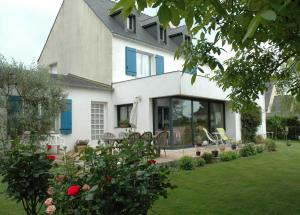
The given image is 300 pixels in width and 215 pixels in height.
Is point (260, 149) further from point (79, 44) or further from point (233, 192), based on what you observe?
point (79, 44)

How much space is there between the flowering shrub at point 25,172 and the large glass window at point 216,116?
1403cm

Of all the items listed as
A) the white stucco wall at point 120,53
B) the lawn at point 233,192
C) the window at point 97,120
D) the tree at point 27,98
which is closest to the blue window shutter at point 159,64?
the white stucco wall at point 120,53

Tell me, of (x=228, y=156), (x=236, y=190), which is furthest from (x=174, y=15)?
(x=228, y=156)

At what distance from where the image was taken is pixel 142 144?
326cm

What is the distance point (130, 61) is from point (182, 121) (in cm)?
435

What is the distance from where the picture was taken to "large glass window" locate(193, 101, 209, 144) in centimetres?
1580

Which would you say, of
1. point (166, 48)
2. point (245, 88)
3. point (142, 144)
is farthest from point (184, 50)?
point (166, 48)

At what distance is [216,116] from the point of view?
58.3ft

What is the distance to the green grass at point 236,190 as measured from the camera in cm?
547

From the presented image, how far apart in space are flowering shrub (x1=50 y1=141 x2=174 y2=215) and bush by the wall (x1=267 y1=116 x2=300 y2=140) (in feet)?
76.4

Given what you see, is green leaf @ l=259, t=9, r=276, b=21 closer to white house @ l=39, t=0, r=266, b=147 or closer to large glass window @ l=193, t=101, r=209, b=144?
white house @ l=39, t=0, r=266, b=147

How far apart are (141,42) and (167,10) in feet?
51.7

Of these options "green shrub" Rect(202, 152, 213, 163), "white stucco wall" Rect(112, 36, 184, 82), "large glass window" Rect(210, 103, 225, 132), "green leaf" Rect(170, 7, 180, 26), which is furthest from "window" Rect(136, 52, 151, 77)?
"green leaf" Rect(170, 7, 180, 26)

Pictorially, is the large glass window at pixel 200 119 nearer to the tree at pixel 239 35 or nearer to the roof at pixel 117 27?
the roof at pixel 117 27
